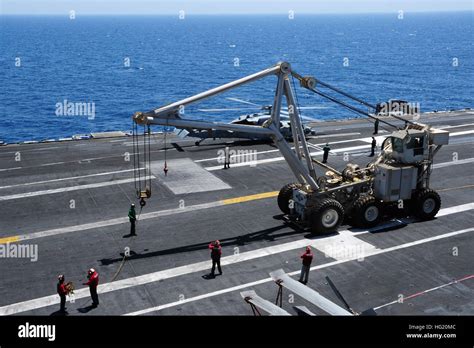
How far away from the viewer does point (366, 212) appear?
27047 millimetres

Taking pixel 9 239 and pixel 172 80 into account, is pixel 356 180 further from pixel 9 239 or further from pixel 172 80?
pixel 172 80

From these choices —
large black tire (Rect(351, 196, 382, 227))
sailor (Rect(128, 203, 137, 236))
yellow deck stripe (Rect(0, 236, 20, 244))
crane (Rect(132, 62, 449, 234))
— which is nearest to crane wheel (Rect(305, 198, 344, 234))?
crane (Rect(132, 62, 449, 234))

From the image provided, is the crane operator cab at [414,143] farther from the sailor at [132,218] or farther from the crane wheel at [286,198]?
the sailor at [132,218]

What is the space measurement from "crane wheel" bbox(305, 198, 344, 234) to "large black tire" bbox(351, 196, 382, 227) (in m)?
0.86

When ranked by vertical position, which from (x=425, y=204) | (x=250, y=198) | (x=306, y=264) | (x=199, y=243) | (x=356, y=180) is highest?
(x=356, y=180)

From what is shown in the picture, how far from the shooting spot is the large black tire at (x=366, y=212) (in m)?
26.9

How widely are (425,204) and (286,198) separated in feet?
23.6

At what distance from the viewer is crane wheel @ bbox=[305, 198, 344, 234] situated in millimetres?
26047

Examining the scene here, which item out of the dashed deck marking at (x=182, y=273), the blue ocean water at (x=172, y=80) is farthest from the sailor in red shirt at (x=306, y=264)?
the blue ocean water at (x=172, y=80)

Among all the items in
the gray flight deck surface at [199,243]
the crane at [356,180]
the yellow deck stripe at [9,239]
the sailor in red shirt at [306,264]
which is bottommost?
the yellow deck stripe at [9,239]

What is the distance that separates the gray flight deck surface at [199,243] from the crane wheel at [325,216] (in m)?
0.55

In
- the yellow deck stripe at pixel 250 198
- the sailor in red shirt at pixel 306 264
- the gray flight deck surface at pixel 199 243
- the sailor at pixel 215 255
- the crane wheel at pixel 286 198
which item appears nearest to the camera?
the gray flight deck surface at pixel 199 243

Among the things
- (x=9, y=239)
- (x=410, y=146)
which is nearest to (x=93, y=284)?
(x=9, y=239)
